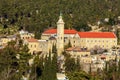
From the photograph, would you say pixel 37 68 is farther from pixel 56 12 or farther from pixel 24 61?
pixel 56 12

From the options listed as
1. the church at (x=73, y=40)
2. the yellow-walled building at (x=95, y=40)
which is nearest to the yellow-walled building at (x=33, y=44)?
the church at (x=73, y=40)

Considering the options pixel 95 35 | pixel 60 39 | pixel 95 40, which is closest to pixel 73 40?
pixel 95 40

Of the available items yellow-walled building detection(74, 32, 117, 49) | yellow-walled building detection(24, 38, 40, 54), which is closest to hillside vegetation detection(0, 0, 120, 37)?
yellow-walled building detection(24, 38, 40, 54)

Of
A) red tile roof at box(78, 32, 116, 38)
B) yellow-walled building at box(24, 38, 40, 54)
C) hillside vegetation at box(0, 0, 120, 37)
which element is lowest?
yellow-walled building at box(24, 38, 40, 54)

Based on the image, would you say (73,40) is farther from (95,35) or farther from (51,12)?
(51,12)

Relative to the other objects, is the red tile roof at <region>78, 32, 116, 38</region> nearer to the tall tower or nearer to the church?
the church

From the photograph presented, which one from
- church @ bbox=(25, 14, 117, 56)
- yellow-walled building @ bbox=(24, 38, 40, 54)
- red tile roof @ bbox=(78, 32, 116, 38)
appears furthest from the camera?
red tile roof @ bbox=(78, 32, 116, 38)
